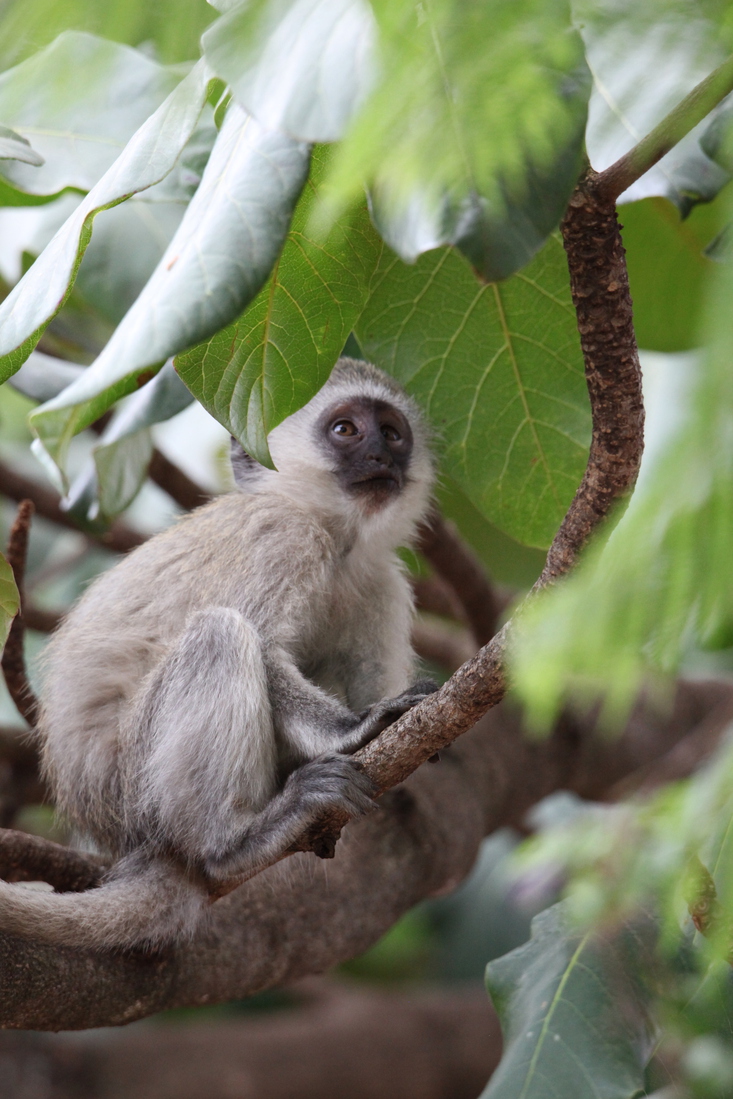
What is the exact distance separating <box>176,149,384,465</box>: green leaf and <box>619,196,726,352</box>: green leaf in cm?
109

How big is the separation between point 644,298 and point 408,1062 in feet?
13.0

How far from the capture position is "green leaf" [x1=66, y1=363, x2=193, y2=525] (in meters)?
1.98

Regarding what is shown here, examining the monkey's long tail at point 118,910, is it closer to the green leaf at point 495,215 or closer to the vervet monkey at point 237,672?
the vervet monkey at point 237,672

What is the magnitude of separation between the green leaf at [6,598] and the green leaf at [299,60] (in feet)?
2.97

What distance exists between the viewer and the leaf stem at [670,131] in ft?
2.78

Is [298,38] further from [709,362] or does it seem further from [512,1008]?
[512,1008]

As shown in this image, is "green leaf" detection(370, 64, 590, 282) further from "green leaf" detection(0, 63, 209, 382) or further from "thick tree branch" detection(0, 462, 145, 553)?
"thick tree branch" detection(0, 462, 145, 553)

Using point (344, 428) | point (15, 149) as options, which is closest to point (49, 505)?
point (344, 428)

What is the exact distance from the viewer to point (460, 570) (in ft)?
Answer: 9.92

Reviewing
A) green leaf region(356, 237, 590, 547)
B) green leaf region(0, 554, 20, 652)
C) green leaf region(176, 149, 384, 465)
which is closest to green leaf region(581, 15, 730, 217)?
green leaf region(356, 237, 590, 547)

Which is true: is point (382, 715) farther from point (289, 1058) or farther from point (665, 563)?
point (289, 1058)

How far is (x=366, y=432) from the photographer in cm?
270

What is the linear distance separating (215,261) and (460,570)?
209 cm

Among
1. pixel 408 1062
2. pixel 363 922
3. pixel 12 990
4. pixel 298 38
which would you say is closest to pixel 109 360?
pixel 298 38
